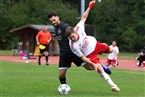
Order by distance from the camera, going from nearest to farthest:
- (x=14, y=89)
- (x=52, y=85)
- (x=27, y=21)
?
(x=14, y=89) → (x=52, y=85) → (x=27, y=21)

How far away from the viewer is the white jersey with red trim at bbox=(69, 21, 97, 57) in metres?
10.5

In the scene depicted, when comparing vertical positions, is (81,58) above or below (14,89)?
above

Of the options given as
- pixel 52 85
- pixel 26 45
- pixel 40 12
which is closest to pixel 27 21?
pixel 40 12

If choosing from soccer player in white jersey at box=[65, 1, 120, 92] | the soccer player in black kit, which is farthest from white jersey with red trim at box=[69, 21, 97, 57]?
the soccer player in black kit

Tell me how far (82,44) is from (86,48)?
0.78ft

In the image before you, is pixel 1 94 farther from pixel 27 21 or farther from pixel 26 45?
pixel 27 21

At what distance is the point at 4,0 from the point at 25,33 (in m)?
30.7

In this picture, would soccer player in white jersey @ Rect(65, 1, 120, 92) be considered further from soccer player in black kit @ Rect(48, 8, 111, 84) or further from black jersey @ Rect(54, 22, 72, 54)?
black jersey @ Rect(54, 22, 72, 54)

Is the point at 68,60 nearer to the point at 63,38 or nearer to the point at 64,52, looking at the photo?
the point at 64,52

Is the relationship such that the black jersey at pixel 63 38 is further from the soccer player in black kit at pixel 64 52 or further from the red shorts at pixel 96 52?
the red shorts at pixel 96 52

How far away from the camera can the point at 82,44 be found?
1055 cm

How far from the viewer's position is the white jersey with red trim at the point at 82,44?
10453mm

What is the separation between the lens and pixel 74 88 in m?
12.2

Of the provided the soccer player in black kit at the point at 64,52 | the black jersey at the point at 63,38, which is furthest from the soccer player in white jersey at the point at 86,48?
the black jersey at the point at 63,38
